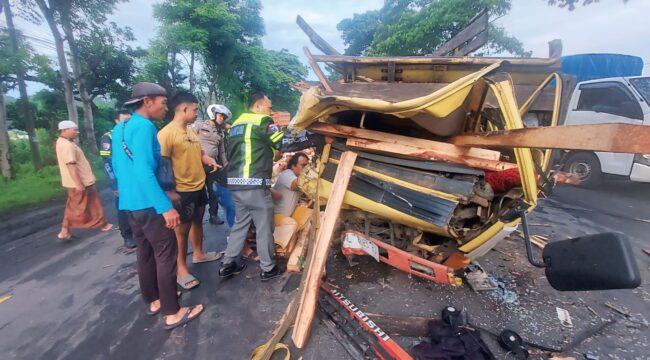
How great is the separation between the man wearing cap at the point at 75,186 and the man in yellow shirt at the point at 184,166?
2.30 meters

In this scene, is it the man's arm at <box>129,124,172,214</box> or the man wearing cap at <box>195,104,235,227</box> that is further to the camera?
the man wearing cap at <box>195,104,235,227</box>

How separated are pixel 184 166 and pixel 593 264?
3.05 meters

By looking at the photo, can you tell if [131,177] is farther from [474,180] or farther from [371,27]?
[371,27]

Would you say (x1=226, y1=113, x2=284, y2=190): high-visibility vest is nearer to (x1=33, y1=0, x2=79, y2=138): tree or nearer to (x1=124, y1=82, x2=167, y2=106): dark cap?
(x1=124, y1=82, x2=167, y2=106): dark cap

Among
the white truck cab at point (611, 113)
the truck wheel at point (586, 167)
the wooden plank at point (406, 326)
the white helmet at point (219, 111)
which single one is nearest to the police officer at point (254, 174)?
the white helmet at point (219, 111)

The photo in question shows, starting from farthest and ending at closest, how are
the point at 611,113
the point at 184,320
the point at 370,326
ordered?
the point at 611,113
the point at 184,320
the point at 370,326

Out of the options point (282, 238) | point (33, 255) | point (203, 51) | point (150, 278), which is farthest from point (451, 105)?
point (203, 51)

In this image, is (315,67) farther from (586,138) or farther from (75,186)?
(75,186)

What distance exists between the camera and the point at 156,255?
2221 mm

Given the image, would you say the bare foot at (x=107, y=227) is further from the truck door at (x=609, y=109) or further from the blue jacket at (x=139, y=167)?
the truck door at (x=609, y=109)

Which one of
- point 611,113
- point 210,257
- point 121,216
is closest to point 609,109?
point 611,113

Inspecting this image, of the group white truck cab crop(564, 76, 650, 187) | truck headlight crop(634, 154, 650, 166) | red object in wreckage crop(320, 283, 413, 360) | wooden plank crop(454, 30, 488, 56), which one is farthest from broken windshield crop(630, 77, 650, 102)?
red object in wreckage crop(320, 283, 413, 360)

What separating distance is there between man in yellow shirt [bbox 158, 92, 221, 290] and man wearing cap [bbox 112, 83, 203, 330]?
38 centimetres

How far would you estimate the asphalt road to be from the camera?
2.12m
